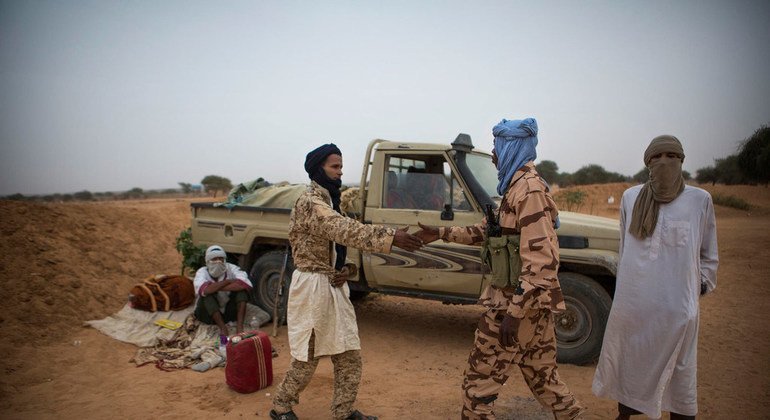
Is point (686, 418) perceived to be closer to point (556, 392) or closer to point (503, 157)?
point (556, 392)

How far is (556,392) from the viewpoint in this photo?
99.9 inches

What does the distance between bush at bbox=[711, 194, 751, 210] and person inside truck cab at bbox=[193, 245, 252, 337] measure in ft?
62.1

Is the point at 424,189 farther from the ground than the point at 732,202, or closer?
A: farther from the ground

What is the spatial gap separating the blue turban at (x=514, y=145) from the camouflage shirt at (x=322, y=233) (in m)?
0.76

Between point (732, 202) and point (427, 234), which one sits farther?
point (732, 202)

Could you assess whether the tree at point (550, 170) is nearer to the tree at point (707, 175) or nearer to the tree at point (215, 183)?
the tree at point (707, 175)

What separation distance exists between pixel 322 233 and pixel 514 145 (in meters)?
1.28

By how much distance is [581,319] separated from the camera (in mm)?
4273

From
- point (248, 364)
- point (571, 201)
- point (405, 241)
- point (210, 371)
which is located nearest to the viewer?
point (405, 241)

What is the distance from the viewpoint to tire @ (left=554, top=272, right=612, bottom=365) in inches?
164

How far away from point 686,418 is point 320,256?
2368 millimetres

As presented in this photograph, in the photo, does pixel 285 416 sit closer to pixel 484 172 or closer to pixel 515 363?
pixel 515 363

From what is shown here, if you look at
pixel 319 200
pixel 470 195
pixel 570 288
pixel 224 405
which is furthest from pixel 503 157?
pixel 224 405

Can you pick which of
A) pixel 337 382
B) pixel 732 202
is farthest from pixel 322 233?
pixel 732 202
